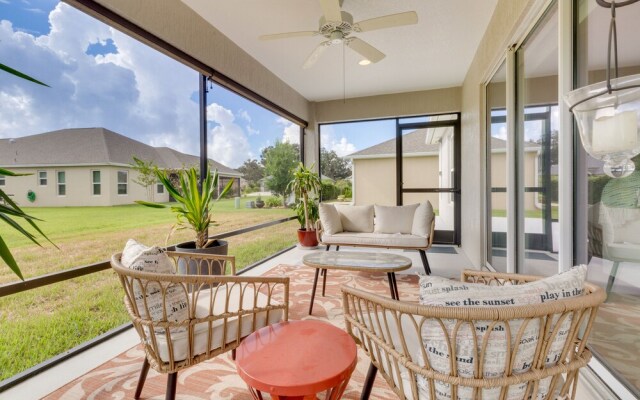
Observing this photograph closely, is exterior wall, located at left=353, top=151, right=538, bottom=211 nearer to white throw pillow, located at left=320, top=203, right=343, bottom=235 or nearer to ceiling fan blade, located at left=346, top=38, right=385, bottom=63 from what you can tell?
white throw pillow, located at left=320, top=203, right=343, bottom=235

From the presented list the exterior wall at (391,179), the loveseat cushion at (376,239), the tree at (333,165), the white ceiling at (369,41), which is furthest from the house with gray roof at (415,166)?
the loveseat cushion at (376,239)

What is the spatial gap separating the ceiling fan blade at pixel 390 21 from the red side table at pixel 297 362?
2295mm

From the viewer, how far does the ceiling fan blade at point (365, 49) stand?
2.78m

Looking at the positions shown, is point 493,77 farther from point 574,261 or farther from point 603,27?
point 574,261

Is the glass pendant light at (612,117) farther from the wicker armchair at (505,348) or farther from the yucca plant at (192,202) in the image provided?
the yucca plant at (192,202)

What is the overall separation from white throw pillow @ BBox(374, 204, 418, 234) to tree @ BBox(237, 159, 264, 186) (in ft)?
6.62

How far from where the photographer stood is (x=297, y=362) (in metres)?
1.04

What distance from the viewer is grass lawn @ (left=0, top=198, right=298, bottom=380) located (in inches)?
83.1

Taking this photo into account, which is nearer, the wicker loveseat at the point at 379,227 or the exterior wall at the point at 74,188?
the exterior wall at the point at 74,188

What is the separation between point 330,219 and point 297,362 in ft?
10.5

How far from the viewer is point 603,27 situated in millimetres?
1474

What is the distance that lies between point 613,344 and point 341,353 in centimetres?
139

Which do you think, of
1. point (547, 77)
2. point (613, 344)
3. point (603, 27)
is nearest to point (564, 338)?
point (613, 344)

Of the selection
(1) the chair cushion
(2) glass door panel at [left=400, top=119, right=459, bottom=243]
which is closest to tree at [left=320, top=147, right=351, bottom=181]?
(2) glass door panel at [left=400, top=119, right=459, bottom=243]
